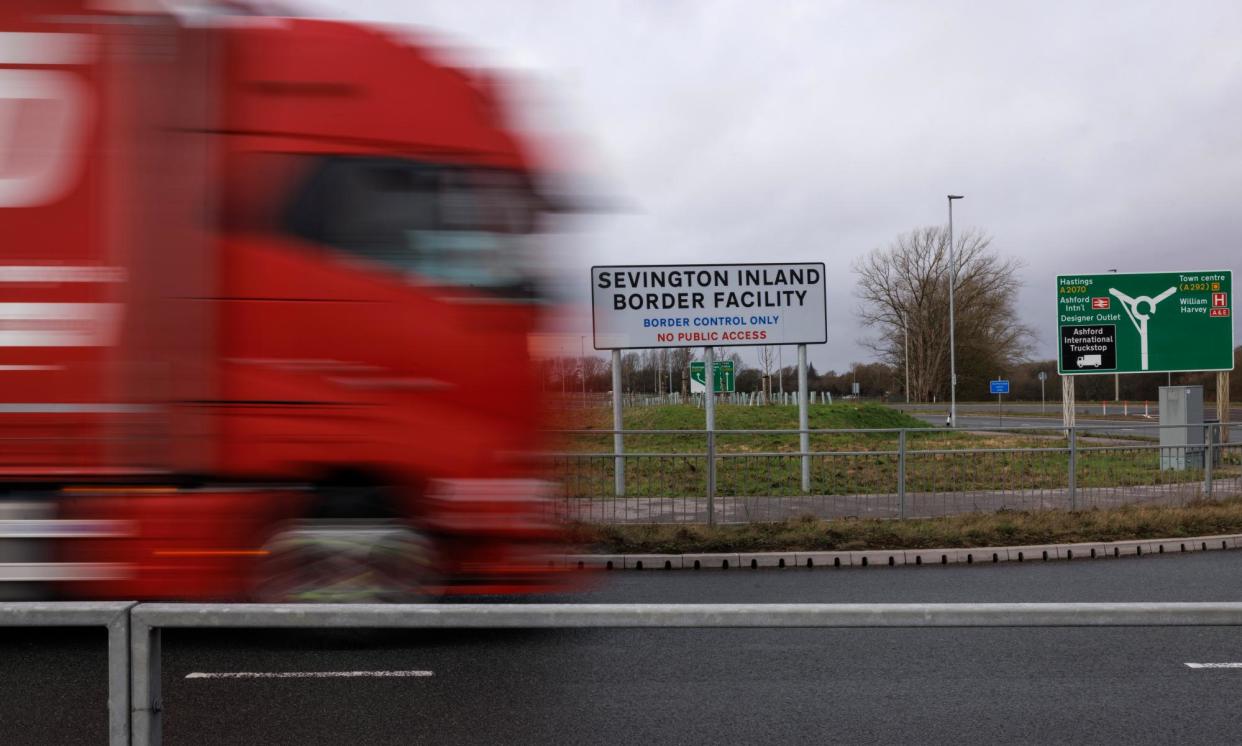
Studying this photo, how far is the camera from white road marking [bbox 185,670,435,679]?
4.80m

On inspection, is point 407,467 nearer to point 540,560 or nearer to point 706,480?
point 540,560

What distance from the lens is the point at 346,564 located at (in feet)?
16.0

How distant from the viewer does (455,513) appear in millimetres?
4934

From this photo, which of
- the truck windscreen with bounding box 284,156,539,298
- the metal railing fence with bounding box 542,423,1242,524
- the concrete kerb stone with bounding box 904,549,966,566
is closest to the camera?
the truck windscreen with bounding box 284,156,539,298

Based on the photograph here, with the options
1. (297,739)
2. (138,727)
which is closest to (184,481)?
(297,739)

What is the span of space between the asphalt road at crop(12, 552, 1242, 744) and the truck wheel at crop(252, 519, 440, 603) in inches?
17.7

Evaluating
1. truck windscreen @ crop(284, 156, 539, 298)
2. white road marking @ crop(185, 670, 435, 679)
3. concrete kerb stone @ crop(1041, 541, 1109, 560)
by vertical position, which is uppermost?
truck windscreen @ crop(284, 156, 539, 298)

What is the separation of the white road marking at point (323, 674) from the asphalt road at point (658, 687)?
0.18ft

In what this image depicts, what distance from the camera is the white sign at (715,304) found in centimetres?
1390

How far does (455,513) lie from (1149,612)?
11.8 feet

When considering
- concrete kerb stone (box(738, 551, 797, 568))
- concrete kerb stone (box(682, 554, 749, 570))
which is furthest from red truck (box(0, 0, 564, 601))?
concrete kerb stone (box(738, 551, 797, 568))

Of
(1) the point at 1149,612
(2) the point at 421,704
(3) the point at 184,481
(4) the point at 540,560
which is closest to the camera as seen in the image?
(1) the point at 1149,612

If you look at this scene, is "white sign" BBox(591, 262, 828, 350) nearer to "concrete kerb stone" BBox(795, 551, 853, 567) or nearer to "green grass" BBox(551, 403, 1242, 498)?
"green grass" BBox(551, 403, 1242, 498)

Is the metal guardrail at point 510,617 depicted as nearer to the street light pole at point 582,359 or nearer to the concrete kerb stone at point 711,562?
the street light pole at point 582,359
